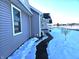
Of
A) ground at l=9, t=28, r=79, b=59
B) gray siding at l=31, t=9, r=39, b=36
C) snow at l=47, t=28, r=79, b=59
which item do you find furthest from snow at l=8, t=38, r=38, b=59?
gray siding at l=31, t=9, r=39, b=36

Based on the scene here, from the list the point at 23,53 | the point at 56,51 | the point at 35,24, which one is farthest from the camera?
the point at 35,24

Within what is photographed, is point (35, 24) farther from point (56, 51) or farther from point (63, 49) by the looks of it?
point (56, 51)

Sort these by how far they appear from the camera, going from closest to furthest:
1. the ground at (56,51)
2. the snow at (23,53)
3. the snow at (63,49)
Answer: the snow at (23,53), the ground at (56,51), the snow at (63,49)

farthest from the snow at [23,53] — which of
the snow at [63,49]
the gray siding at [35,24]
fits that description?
the gray siding at [35,24]

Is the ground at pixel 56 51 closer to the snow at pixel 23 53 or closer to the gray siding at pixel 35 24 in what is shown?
the snow at pixel 23 53

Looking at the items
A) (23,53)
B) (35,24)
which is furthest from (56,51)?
(35,24)

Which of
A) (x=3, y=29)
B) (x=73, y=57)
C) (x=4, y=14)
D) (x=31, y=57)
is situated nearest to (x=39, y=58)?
(x=31, y=57)

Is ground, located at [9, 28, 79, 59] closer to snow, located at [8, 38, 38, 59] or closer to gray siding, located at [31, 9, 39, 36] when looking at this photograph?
snow, located at [8, 38, 38, 59]

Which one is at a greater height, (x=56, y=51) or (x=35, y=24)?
(x=35, y=24)

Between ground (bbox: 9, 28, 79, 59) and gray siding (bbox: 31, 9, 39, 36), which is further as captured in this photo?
gray siding (bbox: 31, 9, 39, 36)

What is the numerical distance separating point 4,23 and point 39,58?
1.78 m

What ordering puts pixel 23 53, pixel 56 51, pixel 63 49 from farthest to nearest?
pixel 63 49, pixel 56 51, pixel 23 53

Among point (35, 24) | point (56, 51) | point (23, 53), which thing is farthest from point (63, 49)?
point (35, 24)

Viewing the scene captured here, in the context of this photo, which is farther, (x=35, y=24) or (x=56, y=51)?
(x=35, y=24)
